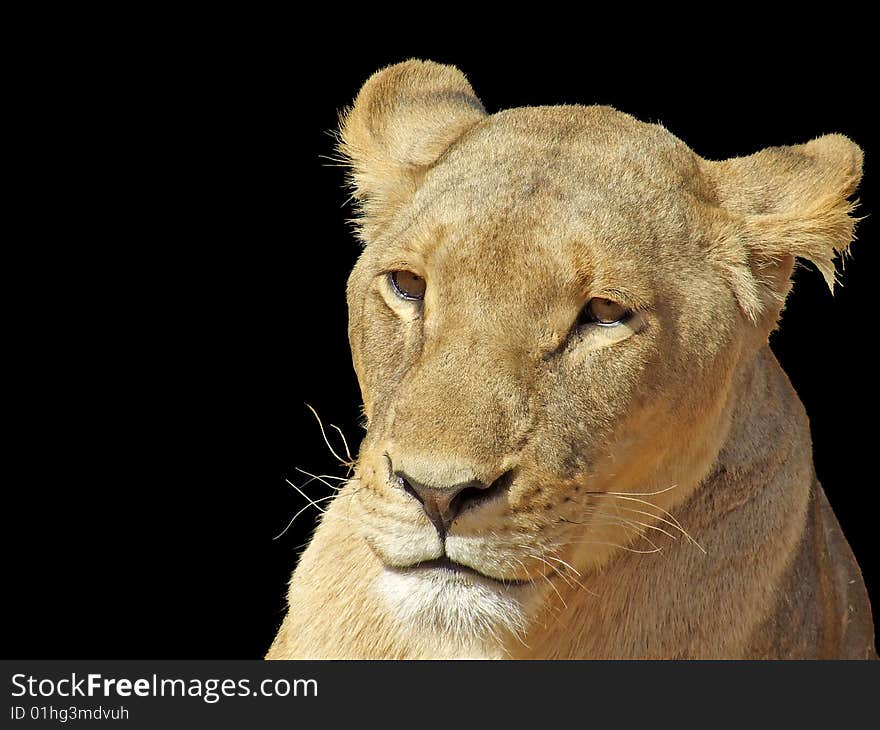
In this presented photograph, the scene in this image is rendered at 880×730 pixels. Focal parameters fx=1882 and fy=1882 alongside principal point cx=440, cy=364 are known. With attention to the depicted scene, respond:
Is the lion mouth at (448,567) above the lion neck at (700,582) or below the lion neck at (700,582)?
above

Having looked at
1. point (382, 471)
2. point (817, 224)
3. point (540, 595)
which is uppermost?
point (817, 224)

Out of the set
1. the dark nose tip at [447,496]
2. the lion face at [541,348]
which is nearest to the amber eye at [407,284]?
the lion face at [541,348]

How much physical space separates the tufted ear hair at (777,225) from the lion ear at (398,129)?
70 centimetres

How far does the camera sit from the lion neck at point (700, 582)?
4.42 meters

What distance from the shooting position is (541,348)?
4078 mm

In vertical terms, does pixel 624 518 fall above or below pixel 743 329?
below

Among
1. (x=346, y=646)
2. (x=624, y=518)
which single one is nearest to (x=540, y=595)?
(x=624, y=518)

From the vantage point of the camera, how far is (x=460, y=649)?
4387 mm

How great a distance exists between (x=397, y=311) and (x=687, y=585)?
0.95 m

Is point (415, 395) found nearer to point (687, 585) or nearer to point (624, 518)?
point (624, 518)

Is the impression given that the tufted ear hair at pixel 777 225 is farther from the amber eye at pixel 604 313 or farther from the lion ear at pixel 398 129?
the lion ear at pixel 398 129

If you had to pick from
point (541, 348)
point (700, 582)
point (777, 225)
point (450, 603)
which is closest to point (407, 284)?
point (541, 348)

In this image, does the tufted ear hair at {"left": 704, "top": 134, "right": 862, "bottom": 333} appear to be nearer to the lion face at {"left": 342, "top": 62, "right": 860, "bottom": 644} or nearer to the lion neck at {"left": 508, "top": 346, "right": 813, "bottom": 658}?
the lion face at {"left": 342, "top": 62, "right": 860, "bottom": 644}

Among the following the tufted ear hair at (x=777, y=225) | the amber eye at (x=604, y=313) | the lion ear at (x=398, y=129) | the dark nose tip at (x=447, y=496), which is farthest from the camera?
the lion ear at (x=398, y=129)
